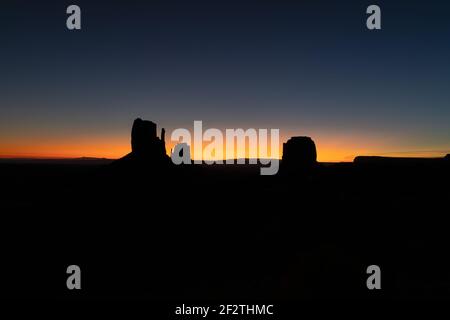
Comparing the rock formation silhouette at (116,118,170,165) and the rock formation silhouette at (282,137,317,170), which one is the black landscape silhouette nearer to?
the rock formation silhouette at (116,118,170,165)

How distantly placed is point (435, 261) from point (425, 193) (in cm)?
1410

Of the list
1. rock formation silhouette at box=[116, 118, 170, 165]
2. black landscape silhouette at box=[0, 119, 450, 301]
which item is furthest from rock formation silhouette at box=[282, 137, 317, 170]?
rock formation silhouette at box=[116, 118, 170, 165]

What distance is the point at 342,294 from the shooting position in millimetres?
26078

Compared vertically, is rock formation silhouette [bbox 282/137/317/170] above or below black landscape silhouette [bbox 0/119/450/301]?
above

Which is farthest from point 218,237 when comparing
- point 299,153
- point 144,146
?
point 299,153

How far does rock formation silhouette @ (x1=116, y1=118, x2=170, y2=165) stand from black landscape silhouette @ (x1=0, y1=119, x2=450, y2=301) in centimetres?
14

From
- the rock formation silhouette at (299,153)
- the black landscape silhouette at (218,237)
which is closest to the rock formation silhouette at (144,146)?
the black landscape silhouette at (218,237)

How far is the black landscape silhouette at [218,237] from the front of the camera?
27469 mm

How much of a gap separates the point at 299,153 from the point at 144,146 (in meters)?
26.4

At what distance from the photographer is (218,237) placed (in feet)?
115

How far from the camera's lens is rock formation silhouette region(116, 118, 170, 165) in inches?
1723

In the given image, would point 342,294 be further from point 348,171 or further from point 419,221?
point 348,171

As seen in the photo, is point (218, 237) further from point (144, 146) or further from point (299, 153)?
point (299, 153)
